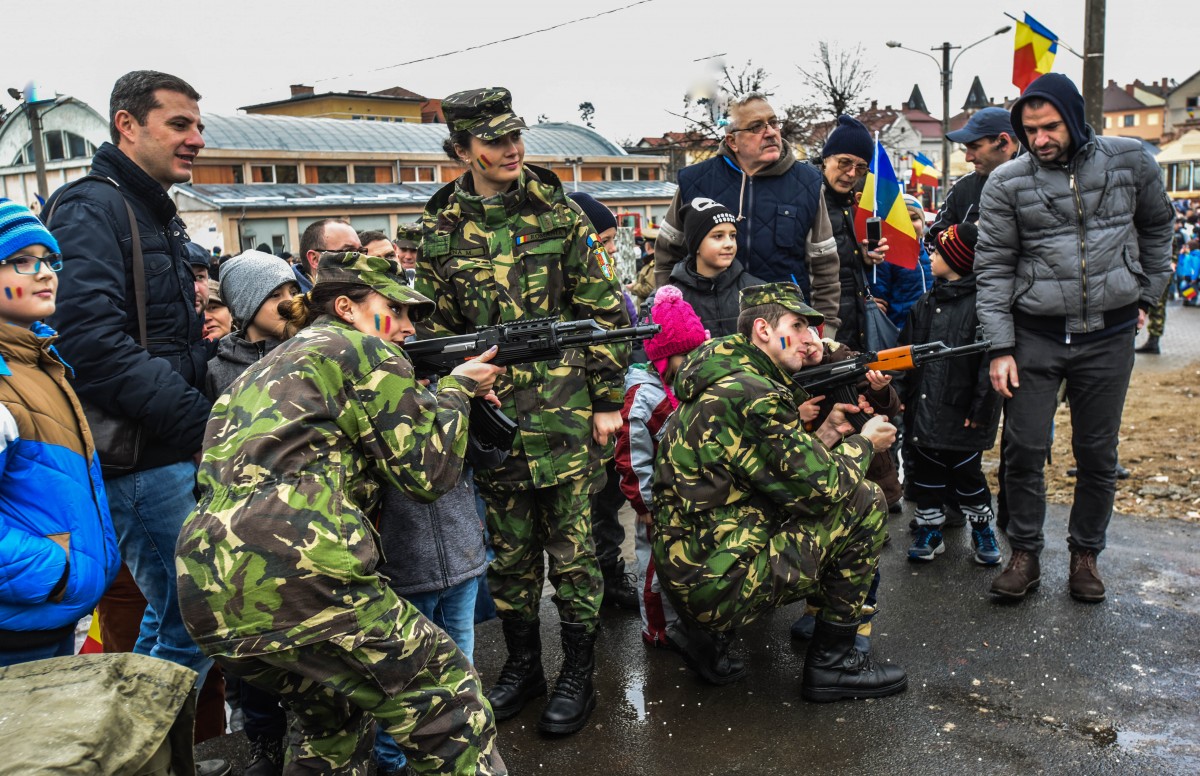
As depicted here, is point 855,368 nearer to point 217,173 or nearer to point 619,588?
point 619,588

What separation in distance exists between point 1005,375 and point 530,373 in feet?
8.03

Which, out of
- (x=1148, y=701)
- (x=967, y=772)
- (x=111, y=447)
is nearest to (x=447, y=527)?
(x=111, y=447)

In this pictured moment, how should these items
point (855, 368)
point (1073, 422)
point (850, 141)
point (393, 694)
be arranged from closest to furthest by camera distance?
point (393, 694)
point (855, 368)
point (1073, 422)
point (850, 141)

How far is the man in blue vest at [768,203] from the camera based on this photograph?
4.93m

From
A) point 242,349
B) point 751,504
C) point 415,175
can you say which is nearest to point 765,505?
point 751,504

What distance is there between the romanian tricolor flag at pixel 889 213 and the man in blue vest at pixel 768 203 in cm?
114

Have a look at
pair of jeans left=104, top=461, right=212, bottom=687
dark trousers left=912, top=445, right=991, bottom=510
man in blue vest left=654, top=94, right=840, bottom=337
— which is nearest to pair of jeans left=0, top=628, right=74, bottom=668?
pair of jeans left=104, top=461, right=212, bottom=687

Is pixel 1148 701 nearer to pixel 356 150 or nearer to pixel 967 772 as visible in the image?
pixel 967 772

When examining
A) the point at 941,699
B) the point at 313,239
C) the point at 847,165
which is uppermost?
the point at 847,165

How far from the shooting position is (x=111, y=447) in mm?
3293

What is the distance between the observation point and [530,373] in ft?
12.5

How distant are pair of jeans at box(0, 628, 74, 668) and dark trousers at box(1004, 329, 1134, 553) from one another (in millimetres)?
4152

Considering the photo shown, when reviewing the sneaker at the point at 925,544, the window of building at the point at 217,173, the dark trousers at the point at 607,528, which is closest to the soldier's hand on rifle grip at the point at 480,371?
the dark trousers at the point at 607,528

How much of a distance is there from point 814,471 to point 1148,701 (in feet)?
5.24
